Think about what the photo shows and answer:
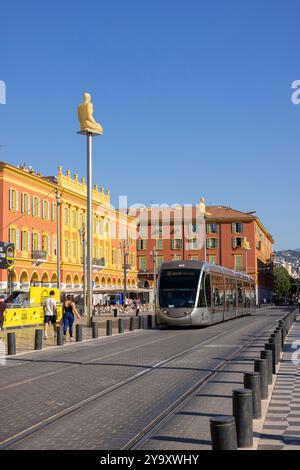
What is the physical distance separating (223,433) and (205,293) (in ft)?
86.0

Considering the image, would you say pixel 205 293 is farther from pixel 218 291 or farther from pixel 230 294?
pixel 230 294

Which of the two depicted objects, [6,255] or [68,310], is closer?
[68,310]

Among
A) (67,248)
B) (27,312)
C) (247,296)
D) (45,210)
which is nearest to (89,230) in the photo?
(27,312)

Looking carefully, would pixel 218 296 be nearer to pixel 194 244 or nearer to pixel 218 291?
pixel 218 291

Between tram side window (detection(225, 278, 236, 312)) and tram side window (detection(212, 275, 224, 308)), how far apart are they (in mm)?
2192

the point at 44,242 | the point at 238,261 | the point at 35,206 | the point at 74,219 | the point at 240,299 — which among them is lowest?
the point at 240,299

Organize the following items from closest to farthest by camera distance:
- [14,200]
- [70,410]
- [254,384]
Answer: [254,384] → [70,410] → [14,200]

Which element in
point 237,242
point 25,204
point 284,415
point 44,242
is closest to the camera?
point 284,415

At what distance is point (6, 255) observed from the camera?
105 ft

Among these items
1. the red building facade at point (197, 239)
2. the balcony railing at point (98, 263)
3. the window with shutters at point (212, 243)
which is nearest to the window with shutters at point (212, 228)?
the red building facade at point (197, 239)

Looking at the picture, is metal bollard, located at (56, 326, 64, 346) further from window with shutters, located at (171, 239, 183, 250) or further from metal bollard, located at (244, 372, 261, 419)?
window with shutters, located at (171, 239, 183, 250)

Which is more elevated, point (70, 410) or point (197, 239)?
point (197, 239)

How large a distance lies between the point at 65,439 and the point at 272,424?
276 cm
